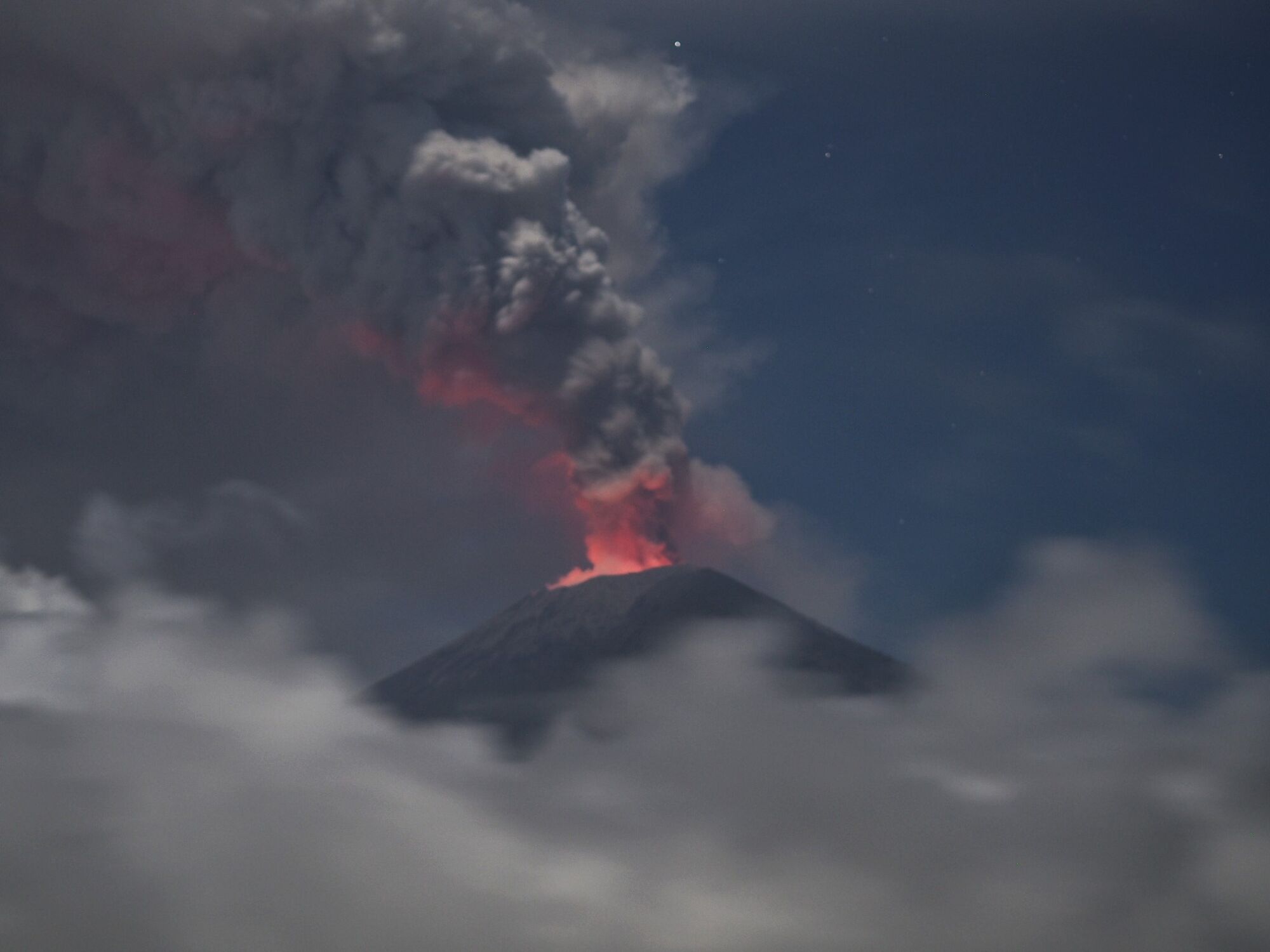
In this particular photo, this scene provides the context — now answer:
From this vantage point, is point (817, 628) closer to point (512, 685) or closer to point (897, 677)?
point (897, 677)

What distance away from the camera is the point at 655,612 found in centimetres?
10269

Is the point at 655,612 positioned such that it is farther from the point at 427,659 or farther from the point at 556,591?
the point at 427,659

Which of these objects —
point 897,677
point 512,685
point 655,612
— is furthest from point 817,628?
point 512,685

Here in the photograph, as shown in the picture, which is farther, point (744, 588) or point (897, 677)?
point (897, 677)

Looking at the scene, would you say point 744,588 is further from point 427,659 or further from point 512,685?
point 427,659

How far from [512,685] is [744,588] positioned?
17.2 m

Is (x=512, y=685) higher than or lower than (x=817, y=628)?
lower

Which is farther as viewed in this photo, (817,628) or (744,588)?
(817,628)

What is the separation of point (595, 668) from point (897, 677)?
25.6 m

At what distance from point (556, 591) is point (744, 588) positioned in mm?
12863

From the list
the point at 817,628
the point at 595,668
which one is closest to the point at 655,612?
the point at 595,668

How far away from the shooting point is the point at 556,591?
108 metres

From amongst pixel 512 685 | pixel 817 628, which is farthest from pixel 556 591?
pixel 817 628

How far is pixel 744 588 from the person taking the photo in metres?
107
